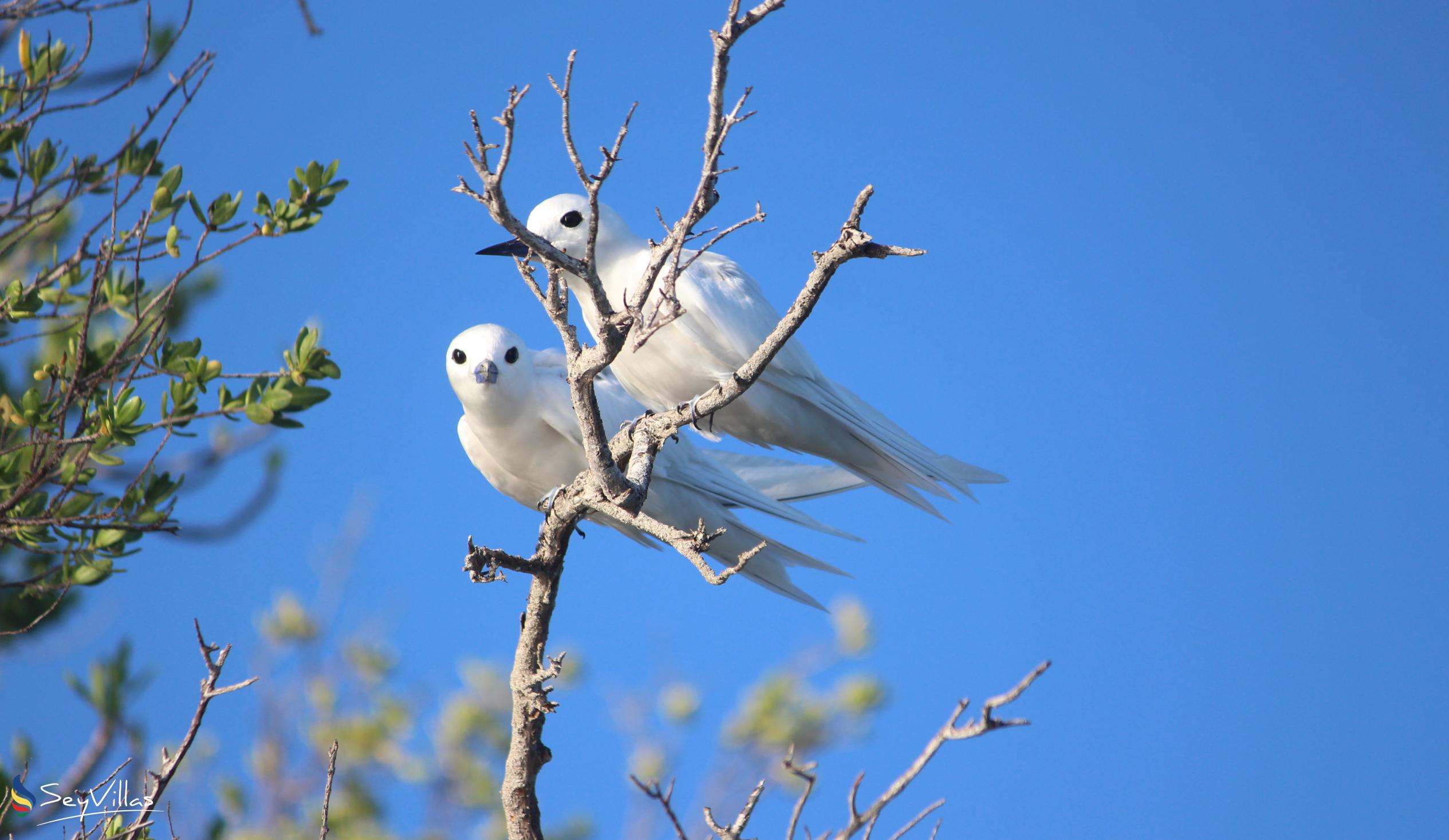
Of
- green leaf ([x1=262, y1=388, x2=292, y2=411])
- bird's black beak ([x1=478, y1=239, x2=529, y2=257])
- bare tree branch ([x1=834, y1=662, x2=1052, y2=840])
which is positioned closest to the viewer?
bare tree branch ([x1=834, y1=662, x2=1052, y2=840])

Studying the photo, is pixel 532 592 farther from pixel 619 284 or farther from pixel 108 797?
pixel 619 284

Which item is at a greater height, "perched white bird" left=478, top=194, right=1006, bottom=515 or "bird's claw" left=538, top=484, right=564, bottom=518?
"perched white bird" left=478, top=194, right=1006, bottom=515

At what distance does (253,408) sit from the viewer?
2.92 meters

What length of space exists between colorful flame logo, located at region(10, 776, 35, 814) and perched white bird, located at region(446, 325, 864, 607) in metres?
2.10

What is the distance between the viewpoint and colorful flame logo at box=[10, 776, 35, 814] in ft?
8.90

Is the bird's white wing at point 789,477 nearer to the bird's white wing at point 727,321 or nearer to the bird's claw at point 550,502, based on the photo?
the bird's white wing at point 727,321

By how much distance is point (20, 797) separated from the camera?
9.18 ft

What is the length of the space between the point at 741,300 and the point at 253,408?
2.19 metres

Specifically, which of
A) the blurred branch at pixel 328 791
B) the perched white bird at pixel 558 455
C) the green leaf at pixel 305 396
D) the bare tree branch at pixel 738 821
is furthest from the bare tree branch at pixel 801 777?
the perched white bird at pixel 558 455

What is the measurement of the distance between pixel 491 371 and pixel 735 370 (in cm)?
98

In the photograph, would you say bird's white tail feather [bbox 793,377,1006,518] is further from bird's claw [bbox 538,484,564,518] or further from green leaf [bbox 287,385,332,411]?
green leaf [bbox 287,385,332,411]

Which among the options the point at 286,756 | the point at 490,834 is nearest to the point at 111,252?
the point at 286,756

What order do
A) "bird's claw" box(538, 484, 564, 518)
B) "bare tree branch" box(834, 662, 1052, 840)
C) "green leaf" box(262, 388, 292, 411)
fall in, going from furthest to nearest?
"bird's claw" box(538, 484, 564, 518) → "green leaf" box(262, 388, 292, 411) → "bare tree branch" box(834, 662, 1052, 840)

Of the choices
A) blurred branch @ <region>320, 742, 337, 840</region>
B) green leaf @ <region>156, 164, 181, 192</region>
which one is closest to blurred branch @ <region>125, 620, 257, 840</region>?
blurred branch @ <region>320, 742, 337, 840</region>
